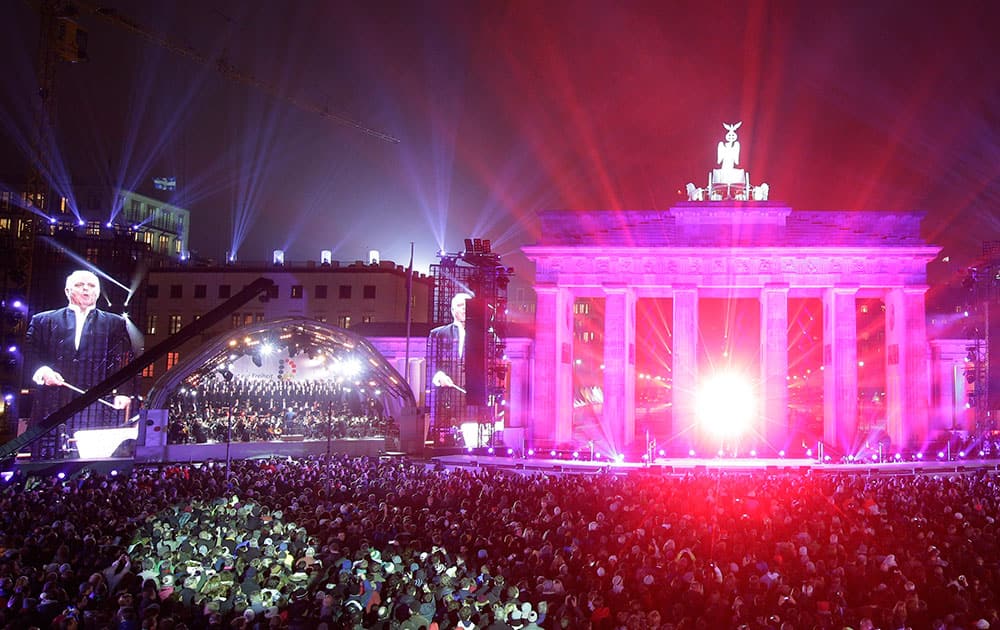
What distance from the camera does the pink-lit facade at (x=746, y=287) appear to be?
50.6 meters

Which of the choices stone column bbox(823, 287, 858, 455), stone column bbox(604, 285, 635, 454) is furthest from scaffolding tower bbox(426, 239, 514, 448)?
stone column bbox(823, 287, 858, 455)

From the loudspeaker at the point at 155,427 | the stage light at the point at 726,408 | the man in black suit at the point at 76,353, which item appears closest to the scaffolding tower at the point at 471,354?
the stage light at the point at 726,408

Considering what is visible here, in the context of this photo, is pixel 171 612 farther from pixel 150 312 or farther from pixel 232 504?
pixel 150 312

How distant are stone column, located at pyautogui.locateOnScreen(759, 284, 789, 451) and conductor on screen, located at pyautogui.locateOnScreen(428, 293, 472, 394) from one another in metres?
19.0

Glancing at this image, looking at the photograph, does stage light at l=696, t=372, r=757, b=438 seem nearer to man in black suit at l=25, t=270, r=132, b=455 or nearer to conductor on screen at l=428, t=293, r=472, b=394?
conductor on screen at l=428, t=293, r=472, b=394

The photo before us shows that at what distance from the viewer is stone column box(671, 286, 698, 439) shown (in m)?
51.2

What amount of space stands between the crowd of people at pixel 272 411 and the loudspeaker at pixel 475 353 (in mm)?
6074

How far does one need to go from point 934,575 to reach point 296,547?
490 inches

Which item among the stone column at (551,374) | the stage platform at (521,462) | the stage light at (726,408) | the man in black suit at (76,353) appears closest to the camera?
the stage platform at (521,462)

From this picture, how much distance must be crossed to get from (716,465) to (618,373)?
12.0m

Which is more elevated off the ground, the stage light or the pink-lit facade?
the pink-lit facade

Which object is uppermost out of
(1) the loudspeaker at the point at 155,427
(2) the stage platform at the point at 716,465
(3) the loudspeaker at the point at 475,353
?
(3) the loudspeaker at the point at 475,353

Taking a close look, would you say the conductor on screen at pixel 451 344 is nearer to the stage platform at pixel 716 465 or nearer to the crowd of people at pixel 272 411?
the crowd of people at pixel 272 411

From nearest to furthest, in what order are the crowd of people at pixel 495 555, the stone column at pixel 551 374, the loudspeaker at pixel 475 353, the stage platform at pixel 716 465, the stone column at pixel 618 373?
the crowd of people at pixel 495 555 → the stage platform at pixel 716 465 → the loudspeaker at pixel 475 353 → the stone column at pixel 618 373 → the stone column at pixel 551 374
